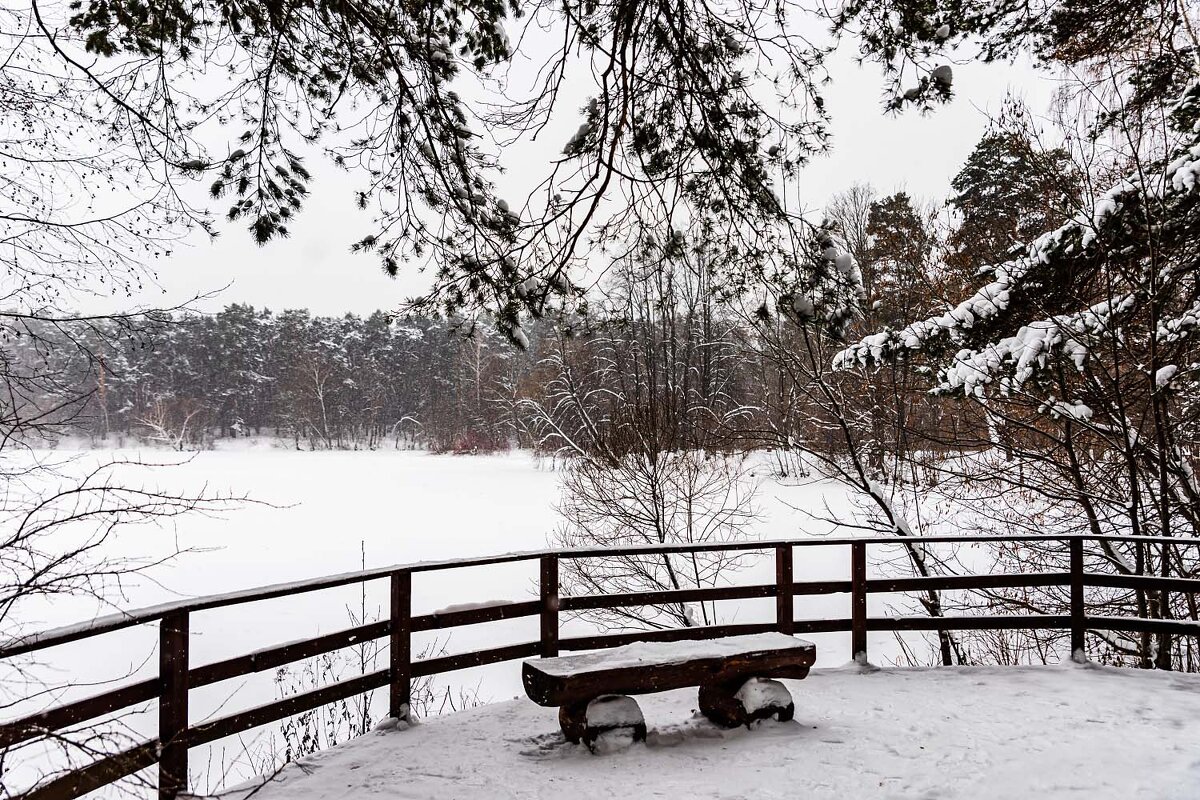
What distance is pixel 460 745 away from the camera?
4.49 m

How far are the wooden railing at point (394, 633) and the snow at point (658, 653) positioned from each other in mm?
536

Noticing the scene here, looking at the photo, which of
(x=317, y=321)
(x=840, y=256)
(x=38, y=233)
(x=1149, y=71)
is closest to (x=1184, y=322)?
(x=1149, y=71)

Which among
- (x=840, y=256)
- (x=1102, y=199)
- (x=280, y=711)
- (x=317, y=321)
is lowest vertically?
(x=280, y=711)

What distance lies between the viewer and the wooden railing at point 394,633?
308cm

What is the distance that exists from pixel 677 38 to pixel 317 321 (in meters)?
65.4

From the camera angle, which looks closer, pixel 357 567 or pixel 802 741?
pixel 802 741

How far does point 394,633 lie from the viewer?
4.72 m

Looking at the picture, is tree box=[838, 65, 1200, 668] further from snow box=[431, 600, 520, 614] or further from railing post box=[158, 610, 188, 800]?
railing post box=[158, 610, 188, 800]

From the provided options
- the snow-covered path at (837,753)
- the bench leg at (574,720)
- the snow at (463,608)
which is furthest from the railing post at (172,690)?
the bench leg at (574,720)

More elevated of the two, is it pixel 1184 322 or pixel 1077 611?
pixel 1184 322

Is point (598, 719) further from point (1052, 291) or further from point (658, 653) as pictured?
point (1052, 291)

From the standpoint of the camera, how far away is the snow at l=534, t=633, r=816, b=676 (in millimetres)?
4324

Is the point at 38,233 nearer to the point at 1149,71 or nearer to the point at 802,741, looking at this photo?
the point at 802,741

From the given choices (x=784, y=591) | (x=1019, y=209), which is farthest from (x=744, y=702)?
(x=1019, y=209)
